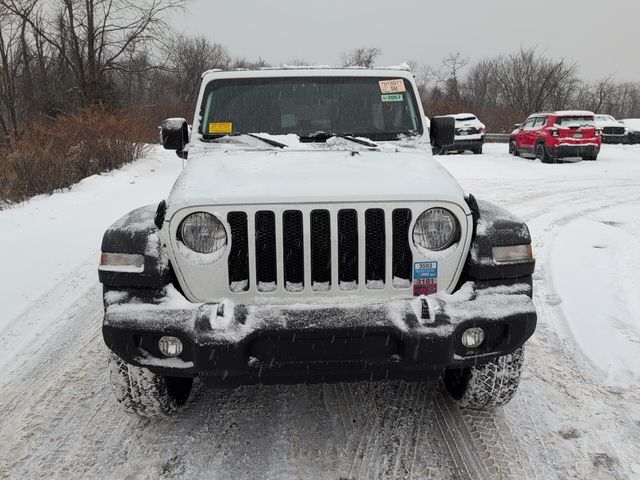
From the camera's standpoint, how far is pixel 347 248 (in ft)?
8.05

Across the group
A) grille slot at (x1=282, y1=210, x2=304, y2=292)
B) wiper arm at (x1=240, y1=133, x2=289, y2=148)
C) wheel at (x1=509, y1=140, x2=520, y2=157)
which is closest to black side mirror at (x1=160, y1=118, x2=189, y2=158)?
wiper arm at (x1=240, y1=133, x2=289, y2=148)

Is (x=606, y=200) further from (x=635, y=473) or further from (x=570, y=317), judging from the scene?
(x=635, y=473)

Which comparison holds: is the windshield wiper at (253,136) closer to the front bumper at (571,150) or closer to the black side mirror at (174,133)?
the black side mirror at (174,133)

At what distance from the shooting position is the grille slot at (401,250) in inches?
96.9

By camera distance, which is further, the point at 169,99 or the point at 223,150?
the point at 169,99

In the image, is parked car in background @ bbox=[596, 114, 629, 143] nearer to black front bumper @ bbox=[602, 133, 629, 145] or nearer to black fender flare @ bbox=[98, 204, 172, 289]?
black front bumper @ bbox=[602, 133, 629, 145]

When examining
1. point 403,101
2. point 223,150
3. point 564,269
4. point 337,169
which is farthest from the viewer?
point 564,269

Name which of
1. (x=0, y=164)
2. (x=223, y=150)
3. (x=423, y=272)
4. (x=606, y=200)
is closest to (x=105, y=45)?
(x=0, y=164)

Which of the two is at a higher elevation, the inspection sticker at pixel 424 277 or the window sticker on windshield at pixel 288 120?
the window sticker on windshield at pixel 288 120

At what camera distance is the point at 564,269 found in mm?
5676

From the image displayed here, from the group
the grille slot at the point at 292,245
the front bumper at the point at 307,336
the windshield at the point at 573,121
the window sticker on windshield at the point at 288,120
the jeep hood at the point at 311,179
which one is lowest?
the front bumper at the point at 307,336

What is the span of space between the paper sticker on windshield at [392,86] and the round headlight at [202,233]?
2.18 metres

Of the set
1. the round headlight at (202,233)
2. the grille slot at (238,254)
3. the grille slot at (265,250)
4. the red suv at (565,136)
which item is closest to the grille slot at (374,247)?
the grille slot at (265,250)

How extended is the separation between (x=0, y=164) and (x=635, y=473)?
1240 centimetres
